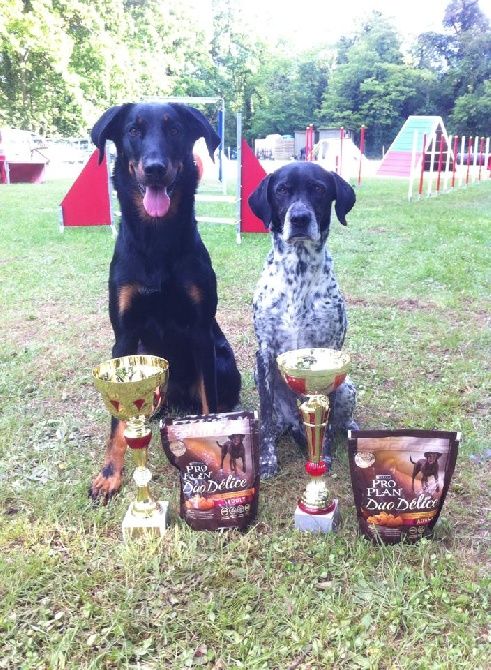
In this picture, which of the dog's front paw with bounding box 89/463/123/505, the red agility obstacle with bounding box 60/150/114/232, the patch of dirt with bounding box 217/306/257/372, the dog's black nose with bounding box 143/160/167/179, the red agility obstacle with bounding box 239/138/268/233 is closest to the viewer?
the dog's black nose with bounding box 143/160/167/179

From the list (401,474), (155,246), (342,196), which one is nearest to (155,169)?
(155,246)

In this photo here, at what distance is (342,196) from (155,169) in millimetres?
899

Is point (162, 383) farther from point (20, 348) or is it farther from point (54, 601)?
point (20, 348)

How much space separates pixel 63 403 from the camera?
11.1 feet

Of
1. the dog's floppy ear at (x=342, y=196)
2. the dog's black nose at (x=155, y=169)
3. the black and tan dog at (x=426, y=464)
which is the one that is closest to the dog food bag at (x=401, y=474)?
the black and tan dog at (x=426, y=464)

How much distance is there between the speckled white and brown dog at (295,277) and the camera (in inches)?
102

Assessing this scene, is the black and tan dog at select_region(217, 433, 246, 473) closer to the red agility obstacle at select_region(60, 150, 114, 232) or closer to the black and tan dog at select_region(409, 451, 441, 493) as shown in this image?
the black and tan dog at select_region(409, 451, 441, 493)

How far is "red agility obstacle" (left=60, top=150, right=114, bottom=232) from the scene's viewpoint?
344 inches

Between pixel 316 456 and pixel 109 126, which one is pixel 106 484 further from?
pixel 109 126

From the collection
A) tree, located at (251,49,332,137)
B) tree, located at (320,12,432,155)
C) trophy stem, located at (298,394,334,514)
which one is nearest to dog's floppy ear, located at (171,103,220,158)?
trophy stem, located at (298,394,334,514)

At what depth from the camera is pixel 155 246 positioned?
2.51 m

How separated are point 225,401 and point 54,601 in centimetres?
148

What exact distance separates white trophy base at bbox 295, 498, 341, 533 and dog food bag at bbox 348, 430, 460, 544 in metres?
0.15

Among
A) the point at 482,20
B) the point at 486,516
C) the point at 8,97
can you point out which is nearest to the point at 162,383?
the point at 486,516
